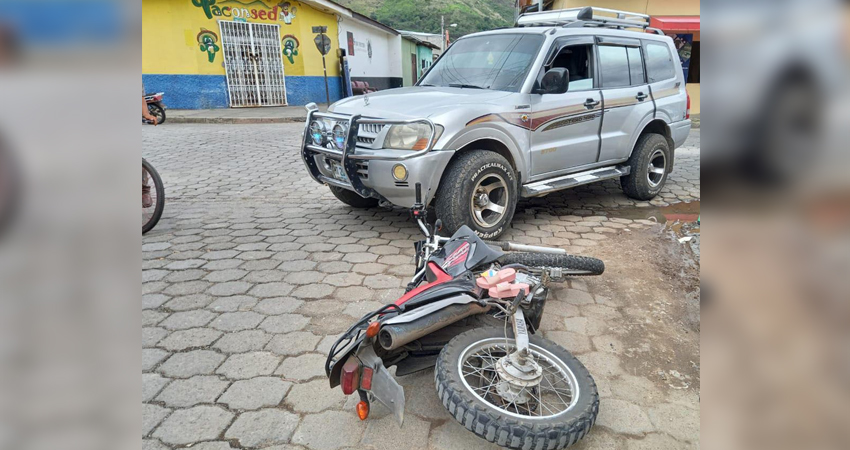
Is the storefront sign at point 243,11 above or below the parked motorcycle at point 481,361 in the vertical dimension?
above

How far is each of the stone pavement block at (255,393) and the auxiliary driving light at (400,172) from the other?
183cm

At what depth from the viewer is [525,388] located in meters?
2.04

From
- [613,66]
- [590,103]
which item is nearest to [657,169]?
[613,66]

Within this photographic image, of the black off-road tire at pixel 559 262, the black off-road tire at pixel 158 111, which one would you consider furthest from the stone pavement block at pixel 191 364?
the black off-road tire at pixel 158 111

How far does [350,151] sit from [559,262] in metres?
1.87

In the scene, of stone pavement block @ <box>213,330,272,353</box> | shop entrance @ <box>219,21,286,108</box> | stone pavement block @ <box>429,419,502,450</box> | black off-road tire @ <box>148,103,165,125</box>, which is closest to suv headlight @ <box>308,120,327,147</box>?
stone pavement block @ <box>213,330,272,353</box>

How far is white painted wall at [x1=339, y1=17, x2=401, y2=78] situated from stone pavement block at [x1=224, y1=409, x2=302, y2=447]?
20.0m

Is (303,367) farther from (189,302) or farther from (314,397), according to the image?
(189,302)

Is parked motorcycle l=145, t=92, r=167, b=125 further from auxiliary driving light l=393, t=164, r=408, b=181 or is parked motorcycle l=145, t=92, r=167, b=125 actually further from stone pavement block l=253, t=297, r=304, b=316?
stone pavement block l=253, t=297, r=304, b=316

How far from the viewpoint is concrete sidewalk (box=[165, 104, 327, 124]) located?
14219mm

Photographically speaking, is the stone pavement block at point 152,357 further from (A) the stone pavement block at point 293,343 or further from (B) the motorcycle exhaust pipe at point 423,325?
(B) the motorcycle exhaust pipe at point 423,325

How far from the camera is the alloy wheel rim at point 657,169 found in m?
5.73
